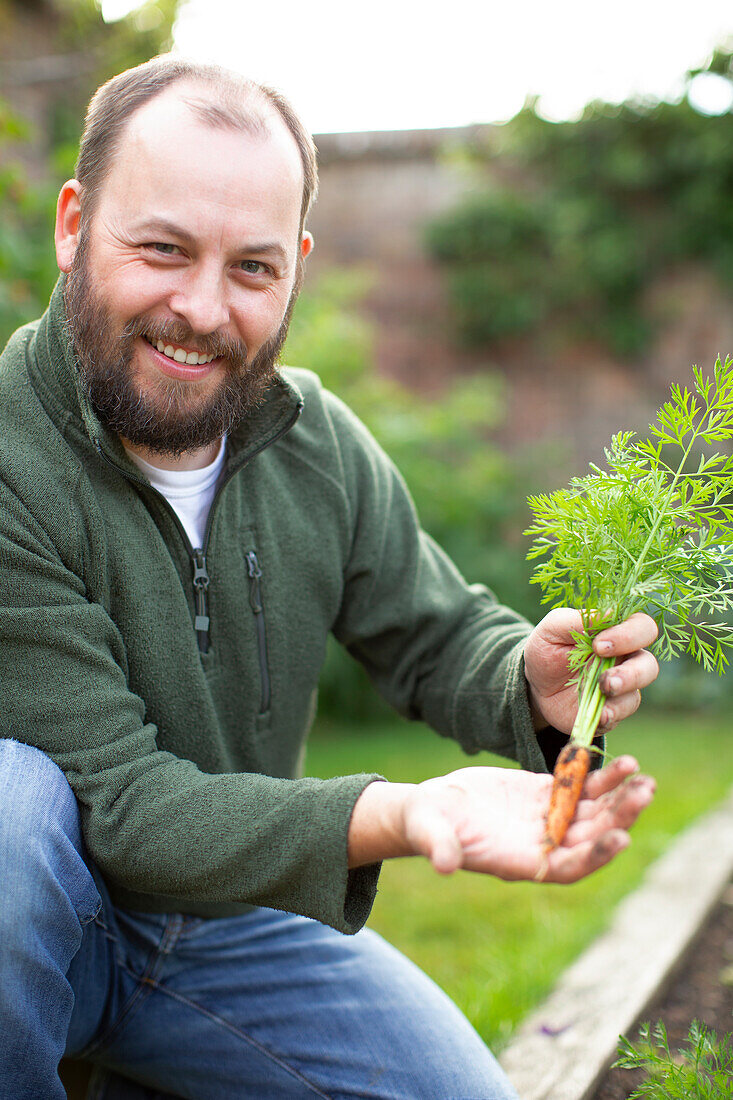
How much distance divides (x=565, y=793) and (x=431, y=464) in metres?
5.83

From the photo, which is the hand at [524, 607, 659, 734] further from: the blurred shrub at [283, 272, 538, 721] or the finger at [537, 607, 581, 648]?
the blurred shrub at [283, 272, 538, 721]

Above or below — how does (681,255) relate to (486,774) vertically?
above

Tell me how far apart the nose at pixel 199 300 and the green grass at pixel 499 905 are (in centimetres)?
183

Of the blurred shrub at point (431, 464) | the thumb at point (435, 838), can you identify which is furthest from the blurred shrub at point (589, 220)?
the thumb at point (435, 838)

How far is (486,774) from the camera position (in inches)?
58.7

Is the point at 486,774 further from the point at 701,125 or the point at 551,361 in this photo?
the point at 701,125

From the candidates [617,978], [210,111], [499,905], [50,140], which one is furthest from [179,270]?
[50,140]

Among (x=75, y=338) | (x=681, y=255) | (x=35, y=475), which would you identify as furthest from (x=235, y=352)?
(x=681, y=255)

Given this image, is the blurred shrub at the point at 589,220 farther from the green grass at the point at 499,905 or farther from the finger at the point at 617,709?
the finger at the point at 617,709

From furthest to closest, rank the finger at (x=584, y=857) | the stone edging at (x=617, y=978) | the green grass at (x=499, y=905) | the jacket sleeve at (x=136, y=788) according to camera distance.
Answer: the green grass at (x=499, y=905), the stone edging at (x=617, y=978), the jacket sleeve at (x=136, y=788), the finger at (x=584, y=857)

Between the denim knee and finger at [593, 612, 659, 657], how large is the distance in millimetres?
934

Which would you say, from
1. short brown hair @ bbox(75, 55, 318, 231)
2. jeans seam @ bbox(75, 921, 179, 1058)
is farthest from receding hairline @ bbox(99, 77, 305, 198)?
jeans seam @ bbox(75, 921, 179, 1058)

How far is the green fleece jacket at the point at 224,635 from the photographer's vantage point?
156cm

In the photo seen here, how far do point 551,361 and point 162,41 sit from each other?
465 cm
